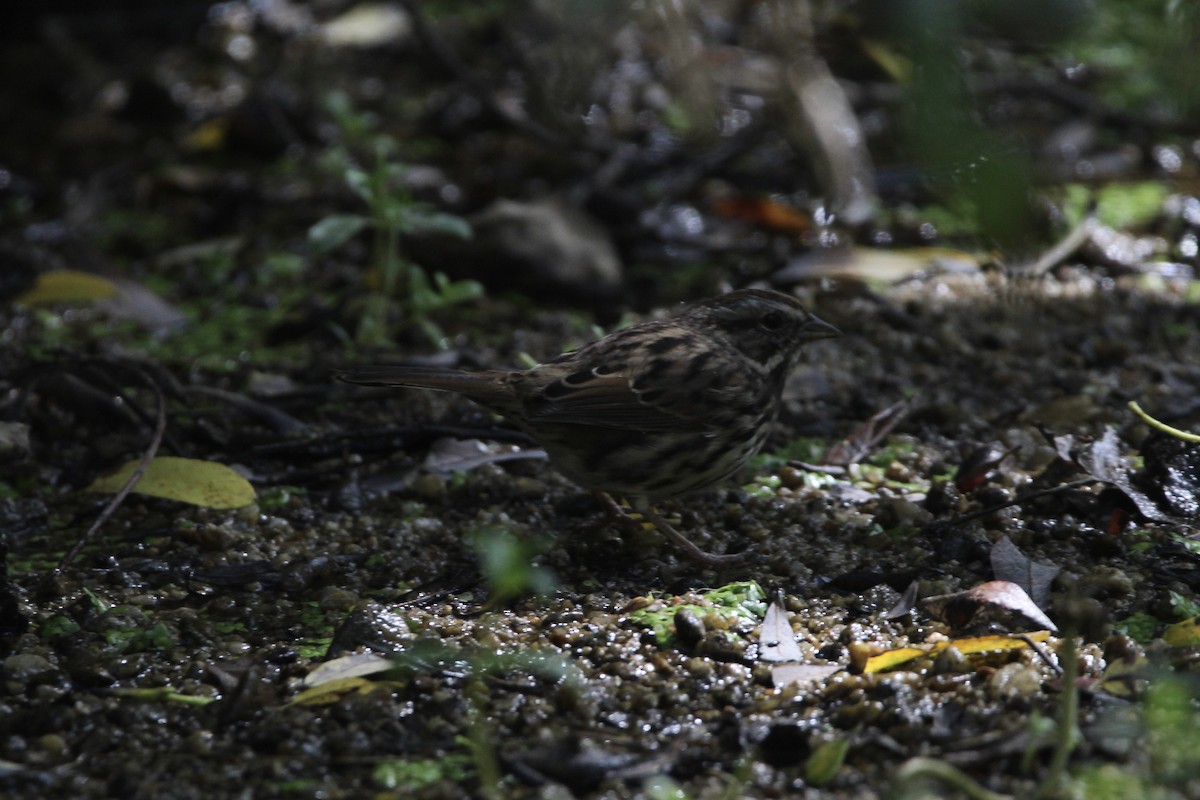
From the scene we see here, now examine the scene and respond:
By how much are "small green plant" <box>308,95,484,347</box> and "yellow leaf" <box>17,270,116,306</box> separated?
3.48ft

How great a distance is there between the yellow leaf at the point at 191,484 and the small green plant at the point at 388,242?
1.08 meters

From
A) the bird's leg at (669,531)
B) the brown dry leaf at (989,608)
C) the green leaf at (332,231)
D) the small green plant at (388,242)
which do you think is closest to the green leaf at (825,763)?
the brown dry leaf at (989,608)

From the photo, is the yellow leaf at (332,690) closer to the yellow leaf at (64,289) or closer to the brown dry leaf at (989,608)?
the brown dry leaf at (989,608)

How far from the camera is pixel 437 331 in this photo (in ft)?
17.8

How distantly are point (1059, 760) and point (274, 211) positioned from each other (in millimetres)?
5114

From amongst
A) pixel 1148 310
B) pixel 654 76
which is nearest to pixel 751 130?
pixel 654 76

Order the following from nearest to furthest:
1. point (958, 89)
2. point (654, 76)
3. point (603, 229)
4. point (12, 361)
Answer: point (958, 89) < point (12, 361) < point (603, 229) < point (654, 76)

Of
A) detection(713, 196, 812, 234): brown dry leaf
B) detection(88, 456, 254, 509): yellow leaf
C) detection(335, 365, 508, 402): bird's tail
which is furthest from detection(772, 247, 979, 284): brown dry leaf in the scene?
detection(88, 456, 254, 509): yellow leaf

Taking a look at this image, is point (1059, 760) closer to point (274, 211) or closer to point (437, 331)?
point (437, 331)

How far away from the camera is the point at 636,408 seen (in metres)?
4.20

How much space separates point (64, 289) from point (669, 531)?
3015 mm

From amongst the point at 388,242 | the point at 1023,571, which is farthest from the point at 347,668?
the point at 388,242

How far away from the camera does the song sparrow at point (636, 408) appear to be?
411 centimetres

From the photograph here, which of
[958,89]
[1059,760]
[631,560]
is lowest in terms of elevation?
[631,560]
